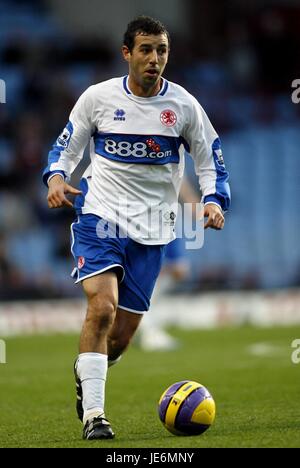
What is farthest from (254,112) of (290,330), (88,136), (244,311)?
(88,136)

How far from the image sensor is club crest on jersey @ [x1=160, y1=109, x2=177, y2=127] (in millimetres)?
7207

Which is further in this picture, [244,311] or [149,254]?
[244,311]

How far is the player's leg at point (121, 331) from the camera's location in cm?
744

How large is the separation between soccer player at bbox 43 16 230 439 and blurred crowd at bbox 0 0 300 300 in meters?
10.0

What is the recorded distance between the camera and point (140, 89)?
23.8 feet

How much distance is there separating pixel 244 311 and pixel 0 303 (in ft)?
13.3

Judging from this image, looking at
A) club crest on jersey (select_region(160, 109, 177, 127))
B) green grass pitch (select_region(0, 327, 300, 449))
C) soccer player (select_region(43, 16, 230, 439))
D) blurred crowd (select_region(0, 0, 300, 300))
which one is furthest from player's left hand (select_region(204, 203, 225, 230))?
blurred crowd (select_region(0, 0, 300, 300))

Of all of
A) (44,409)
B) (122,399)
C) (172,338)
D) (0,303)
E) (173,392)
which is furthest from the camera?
(0,303)

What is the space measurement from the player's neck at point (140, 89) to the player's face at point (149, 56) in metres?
0.09

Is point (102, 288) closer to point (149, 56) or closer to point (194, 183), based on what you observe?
point (149, 56)

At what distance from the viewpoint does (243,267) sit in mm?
19797

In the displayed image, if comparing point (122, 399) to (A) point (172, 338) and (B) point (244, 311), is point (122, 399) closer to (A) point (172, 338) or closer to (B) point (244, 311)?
(A) point (172, 338)

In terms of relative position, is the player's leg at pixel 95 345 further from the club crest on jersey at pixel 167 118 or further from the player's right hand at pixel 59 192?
the club crest on jersey at pixel 167 118

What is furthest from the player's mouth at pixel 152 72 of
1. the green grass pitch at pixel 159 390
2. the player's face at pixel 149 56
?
the green grass pitch at pixel 159 390
